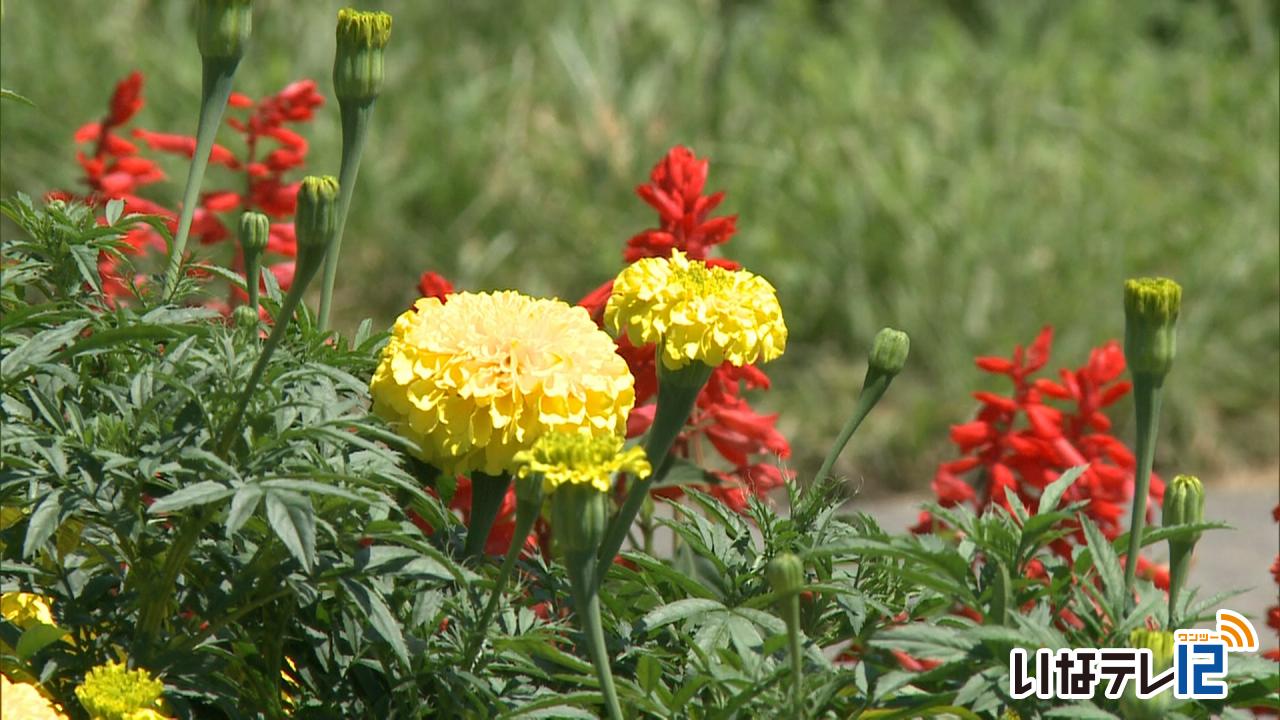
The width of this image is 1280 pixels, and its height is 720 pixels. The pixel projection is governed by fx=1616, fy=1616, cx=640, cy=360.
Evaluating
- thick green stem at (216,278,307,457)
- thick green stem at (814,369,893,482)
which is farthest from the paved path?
thick green stem at (216,278,307,457)

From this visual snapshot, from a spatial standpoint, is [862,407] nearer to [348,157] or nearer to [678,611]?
[678,611]

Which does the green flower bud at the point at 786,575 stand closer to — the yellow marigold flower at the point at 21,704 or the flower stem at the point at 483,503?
the flower stem at the point at 483,503

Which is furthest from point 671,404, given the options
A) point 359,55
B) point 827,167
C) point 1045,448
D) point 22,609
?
point 827,167

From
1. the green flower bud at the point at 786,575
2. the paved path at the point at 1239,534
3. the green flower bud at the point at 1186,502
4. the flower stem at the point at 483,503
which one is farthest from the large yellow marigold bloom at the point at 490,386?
the paved path at the point at 1239,534

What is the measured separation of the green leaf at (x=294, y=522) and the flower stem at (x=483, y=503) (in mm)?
256

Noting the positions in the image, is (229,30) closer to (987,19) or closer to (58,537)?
(58,537)

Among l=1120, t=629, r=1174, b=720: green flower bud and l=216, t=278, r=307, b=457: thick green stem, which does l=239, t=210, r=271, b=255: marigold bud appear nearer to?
l=216, t=278, r=307, b=457: thick green stem

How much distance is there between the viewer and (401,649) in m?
1.12

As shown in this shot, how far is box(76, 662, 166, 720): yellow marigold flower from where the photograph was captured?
3.41 feet

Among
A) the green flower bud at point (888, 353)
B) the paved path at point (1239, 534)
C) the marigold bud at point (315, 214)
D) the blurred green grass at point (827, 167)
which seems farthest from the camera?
the blurred green grass at point (827, 167)

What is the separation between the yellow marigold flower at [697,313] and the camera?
1.20m

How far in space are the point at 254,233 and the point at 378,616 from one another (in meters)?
0.36

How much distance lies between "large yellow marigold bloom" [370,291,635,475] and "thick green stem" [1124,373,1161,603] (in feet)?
1.28

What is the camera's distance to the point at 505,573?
1.11m
